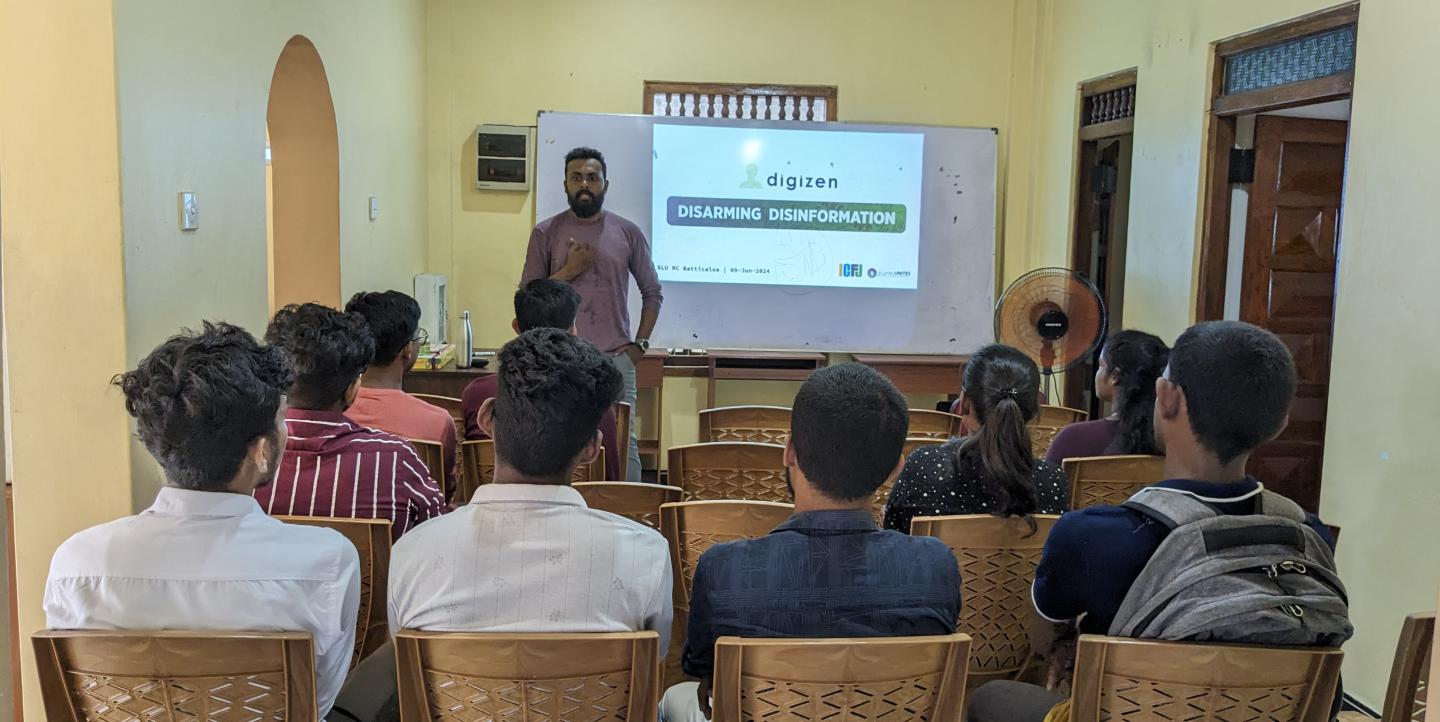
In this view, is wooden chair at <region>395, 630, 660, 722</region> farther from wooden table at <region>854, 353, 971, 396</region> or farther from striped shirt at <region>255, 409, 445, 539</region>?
wooden table at <region>854, 353, 971, 396</region>

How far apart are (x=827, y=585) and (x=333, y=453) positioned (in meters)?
1.15

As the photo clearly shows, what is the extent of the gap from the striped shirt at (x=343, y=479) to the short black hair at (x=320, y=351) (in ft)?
0.32

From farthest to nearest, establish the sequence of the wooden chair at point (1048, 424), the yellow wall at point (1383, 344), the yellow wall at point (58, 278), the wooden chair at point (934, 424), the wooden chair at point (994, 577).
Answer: the wooden chair at point (1048, 424) → the wooden chair at point (934, 424) → the yellow wall at point (1383, 344) → the yellow wall at point (58, 278) → the wooden chair at point (994, 577)

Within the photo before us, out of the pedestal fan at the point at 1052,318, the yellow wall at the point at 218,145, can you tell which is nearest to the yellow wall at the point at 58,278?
the yellow wall at the point at 218,145

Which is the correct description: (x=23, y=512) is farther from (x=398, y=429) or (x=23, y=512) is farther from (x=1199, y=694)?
(x=1199, y=694)

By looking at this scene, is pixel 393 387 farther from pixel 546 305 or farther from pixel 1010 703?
pixel 1010 703

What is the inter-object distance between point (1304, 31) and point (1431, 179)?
3.31ft

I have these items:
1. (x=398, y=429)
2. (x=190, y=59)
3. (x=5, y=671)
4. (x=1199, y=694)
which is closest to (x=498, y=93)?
(x=190, y=59)

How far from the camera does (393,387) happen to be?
302 centimetres

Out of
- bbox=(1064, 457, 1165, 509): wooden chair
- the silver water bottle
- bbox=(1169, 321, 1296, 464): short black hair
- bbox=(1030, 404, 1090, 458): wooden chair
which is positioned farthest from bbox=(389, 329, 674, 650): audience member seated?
the silver water bottle

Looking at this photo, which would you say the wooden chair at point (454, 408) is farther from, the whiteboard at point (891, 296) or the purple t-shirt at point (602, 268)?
the whiteboard at point (891, 296)

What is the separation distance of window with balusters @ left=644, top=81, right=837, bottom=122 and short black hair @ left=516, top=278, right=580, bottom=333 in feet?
9.64

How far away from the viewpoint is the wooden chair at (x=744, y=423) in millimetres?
3502

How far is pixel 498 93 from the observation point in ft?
20.6
